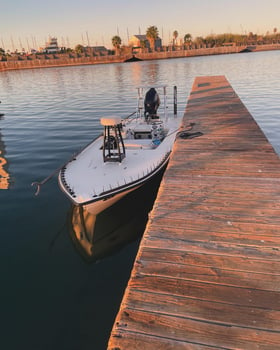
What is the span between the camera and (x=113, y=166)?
32.1ft

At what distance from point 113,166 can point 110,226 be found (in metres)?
2.34

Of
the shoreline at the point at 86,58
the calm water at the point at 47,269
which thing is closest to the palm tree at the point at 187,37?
the shoreline at the point at 86,58

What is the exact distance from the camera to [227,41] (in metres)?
158

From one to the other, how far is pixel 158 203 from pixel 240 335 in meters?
3.45

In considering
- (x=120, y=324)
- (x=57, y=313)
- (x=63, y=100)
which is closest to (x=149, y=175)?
(x=57, y=313)

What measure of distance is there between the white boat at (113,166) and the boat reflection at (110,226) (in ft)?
1.43

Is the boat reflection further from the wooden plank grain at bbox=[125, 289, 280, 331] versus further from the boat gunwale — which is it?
the wooden plank grain at bbox=[125, 289, 280, 331]

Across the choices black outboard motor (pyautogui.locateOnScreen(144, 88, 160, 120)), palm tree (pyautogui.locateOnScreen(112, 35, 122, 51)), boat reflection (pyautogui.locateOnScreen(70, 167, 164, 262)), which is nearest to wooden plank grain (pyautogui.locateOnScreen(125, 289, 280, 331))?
boat reflection (pyautogui.locateOnScreen(70, 167, 164, 262))

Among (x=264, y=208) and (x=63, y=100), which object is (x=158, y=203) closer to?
(x=264, y=208)

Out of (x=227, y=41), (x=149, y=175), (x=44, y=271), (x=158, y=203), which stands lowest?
(x=44, y=271)

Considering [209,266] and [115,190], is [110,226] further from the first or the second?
[209,266]

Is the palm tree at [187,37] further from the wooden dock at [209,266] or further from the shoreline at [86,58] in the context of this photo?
the wooden dock at [209,266]

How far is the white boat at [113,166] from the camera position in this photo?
8.20 m

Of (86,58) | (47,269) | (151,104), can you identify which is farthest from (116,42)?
(47,269)
